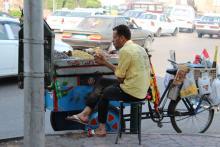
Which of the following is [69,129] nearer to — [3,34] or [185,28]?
[3,34]

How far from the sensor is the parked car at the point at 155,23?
38.0 m

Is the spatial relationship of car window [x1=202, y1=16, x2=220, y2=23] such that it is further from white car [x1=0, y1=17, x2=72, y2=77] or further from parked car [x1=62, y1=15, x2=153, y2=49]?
white car [x1=0, y1=17, x2=72, y2=77]

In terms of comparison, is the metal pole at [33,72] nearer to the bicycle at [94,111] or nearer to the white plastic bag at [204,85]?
the bicycle at [94,111]

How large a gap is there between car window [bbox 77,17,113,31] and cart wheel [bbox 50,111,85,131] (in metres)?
14.0

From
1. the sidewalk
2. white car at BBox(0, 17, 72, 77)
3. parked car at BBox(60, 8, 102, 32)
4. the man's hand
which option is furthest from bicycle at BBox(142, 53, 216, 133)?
parked car at BBox(60, 8, 102, 32)

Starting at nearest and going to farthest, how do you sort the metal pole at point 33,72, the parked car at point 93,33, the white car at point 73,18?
the metal pole at point 33,72
the parked car at point 93,33
the white car at point 73,18

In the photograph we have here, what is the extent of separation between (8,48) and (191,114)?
5787 millimetres

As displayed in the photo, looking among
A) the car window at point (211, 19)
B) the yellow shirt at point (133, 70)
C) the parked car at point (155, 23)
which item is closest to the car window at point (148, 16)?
the parked car at point (155, 23)

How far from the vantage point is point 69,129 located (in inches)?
278

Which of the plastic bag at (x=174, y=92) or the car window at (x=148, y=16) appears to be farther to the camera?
the car window at (x=148, y=16)

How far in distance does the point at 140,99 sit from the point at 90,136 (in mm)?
830

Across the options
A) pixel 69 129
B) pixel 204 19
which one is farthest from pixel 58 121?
pixel 204 19

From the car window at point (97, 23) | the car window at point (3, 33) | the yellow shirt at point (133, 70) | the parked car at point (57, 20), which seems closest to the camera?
the yellow shirt at point (133, 70)

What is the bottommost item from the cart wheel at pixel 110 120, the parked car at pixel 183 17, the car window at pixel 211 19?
the parked car at pixel 183 17
